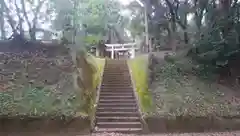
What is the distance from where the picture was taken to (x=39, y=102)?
7789mm

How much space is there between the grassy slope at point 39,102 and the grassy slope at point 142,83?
1949 millimetres

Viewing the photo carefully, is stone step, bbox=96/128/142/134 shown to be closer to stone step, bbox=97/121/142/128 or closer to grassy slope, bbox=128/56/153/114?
stone step, bbox=97/121/142/128

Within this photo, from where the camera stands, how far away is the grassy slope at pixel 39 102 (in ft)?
24.7

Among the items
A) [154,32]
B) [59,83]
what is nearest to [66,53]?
[59,83]

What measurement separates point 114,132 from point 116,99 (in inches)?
73.3

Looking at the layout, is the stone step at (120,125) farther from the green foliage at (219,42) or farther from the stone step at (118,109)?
the green foliage at (219,42)

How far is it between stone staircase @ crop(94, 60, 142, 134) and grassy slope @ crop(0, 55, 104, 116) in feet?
2.86

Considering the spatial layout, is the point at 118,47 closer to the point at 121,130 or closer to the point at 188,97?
the point at 188,97

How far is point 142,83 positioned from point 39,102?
142 inches

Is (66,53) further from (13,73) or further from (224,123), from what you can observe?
(224,123)

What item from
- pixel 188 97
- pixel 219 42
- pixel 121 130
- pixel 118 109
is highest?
pixel 219 42

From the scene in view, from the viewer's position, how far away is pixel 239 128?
7.85 m

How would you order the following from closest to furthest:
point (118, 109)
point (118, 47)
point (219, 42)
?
point (118, 109) < point (219, 42) < point (118, 47)

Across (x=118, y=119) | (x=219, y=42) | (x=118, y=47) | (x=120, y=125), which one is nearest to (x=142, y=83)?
(x=118, y=119)
